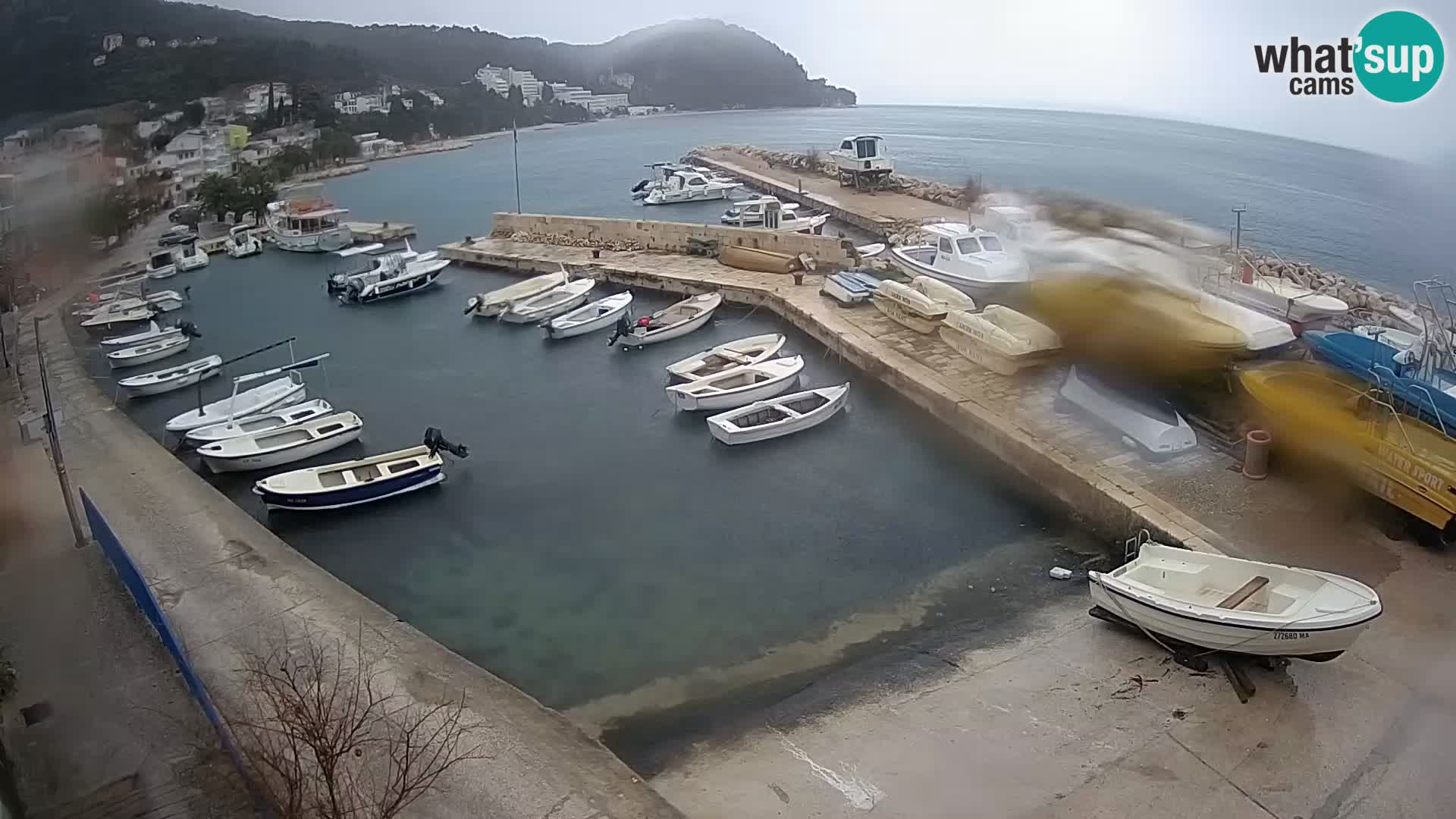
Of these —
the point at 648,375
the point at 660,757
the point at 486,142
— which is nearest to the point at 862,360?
the point at 648,375

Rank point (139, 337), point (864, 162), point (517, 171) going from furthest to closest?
point (517, 171) < point (864, 162) < point (139, 337)

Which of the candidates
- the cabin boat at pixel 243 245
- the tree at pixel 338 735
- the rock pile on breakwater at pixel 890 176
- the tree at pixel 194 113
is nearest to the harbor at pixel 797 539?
the tree at pixel 338 735

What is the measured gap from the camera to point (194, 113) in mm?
10539

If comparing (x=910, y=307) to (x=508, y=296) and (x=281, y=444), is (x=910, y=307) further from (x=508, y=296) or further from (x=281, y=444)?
(x=281, y=444)

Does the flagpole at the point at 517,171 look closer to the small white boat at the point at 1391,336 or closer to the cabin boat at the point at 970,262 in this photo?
the cabin boat at the point at 970,262

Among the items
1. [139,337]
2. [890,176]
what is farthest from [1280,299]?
[890,176]

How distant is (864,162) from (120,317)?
1652cm

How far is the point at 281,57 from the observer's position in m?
20.2

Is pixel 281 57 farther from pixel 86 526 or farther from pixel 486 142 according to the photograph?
pixel 486 142

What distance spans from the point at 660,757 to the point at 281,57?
65.2ft

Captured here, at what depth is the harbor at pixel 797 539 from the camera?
15.8ft

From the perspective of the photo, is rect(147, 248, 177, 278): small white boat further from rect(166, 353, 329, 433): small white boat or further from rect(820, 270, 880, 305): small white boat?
rect(820, 270, 880, 305): small white boat

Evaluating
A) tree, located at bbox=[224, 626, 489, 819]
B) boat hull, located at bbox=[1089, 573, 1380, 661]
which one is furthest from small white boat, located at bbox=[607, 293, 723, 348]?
boat hull, located at bbox=[1089, 573, 1380, 661]

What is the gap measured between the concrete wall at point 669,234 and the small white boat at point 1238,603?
9.81 metres
